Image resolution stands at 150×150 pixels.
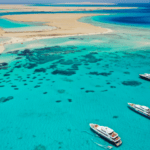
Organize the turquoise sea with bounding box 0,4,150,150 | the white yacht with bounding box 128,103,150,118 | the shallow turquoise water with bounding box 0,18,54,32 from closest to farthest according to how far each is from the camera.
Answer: the turquoise sea with bounding box 0,4,150,150, the white yacht with bounding box 128,103,150,118, the shallow turquoise water with bounding box 0,18,54,32

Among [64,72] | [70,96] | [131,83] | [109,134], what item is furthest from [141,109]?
[64,72]

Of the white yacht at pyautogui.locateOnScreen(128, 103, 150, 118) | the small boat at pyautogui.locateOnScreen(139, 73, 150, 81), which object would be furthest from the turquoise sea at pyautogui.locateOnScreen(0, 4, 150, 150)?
the small boat at pyautogui.locateOnScreen(139, 73, 150, 81)

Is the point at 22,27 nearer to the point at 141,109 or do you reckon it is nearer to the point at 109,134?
the point at 141,109

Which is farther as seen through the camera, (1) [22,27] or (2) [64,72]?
(1) [22,27]

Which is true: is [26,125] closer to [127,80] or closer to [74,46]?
[127,80]

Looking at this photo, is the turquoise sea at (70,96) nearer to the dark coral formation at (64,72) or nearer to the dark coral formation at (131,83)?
the dark coral formation at (131,83)

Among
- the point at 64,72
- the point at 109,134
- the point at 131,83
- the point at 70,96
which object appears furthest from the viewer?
the point at 64,72

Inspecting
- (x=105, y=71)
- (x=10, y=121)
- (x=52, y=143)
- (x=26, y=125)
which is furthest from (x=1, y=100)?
(x=105, y=71)

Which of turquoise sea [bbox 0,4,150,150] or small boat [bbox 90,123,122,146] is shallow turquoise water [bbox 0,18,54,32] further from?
small boat [bbox 90,123,122,146]
